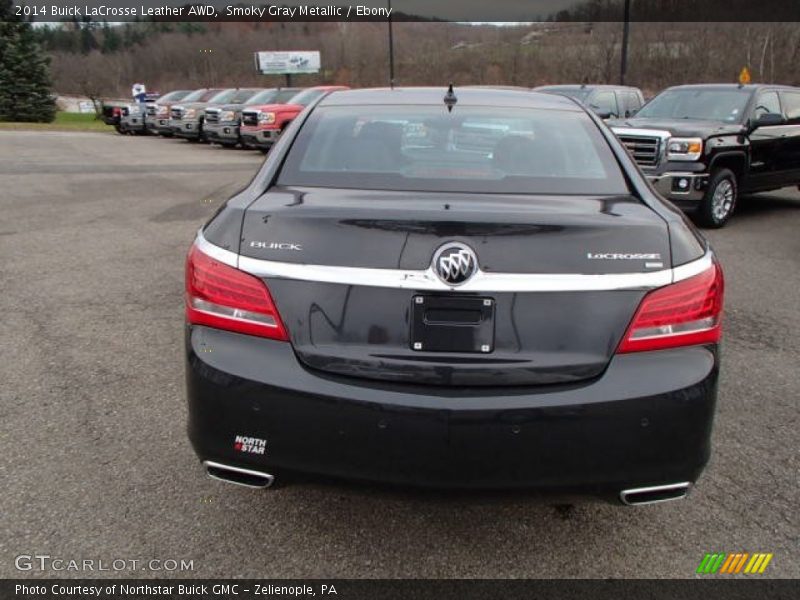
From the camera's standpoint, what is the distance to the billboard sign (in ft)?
195

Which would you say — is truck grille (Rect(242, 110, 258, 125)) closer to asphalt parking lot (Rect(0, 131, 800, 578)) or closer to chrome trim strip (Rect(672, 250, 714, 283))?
asphalt parking lot (Rect(0, 131, 800, 578))

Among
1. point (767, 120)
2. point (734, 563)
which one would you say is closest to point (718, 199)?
point (767, 120)

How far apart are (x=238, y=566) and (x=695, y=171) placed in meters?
7.92

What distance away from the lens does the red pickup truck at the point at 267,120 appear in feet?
59.9

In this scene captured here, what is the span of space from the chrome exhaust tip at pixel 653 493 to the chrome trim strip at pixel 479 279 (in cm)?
64

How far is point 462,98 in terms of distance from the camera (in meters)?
3.31

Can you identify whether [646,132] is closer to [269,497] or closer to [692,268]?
[692,268]

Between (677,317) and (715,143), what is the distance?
7.58m

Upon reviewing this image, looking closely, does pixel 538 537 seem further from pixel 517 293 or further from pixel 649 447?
pixel 517 293

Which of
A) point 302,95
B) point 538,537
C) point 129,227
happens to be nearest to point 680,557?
point 538,537

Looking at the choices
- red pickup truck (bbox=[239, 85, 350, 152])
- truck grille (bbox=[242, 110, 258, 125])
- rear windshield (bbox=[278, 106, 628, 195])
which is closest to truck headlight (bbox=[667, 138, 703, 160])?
rear windshield (bbox=[278, 106, 628, 195])

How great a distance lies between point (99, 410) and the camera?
3.62 meters

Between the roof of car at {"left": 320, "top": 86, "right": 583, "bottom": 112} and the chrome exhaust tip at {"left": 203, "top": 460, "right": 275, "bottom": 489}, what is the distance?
1.86 metres

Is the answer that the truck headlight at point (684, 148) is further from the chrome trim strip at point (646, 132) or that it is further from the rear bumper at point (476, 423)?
the rear bumper at point (476, 423)
